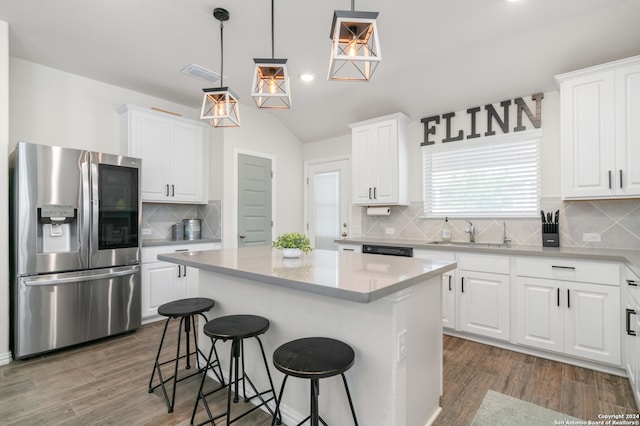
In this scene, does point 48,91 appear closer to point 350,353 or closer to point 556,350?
point 350,353

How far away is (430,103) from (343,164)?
160cm

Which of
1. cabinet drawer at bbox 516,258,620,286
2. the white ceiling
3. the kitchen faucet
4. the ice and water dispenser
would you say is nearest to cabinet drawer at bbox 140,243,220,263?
the ice and water dispenser

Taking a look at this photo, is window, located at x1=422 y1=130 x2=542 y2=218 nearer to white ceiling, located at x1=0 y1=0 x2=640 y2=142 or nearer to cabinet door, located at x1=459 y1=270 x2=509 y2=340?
white ceiling, located at x1=0 y1=0 x2=640 y2=142

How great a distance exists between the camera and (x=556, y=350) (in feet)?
8.79

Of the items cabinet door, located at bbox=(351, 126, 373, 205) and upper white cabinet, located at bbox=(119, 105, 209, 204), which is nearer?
upper white cabinet, located at bbox=(119, 105, 209, 204)

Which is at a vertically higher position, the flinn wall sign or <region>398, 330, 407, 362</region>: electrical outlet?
the flinn wall sign

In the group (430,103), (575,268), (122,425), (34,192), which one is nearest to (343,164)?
(430,103)

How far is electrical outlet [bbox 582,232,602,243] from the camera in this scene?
2.92 meters

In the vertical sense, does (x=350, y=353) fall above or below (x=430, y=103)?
below

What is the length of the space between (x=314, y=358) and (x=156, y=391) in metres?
1.57

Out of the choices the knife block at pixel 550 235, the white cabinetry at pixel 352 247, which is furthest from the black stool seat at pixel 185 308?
the knife block at pixel 550 235

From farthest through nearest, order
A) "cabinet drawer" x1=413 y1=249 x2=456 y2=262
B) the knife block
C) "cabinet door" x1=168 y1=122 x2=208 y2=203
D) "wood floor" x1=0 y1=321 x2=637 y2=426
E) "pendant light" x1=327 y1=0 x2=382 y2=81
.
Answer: "cabinet door" x1=168 y1=122 x2=208 y2=203 < "cabinet drawer" x1=413 y1=249 x2=456 y2=262 < the knife block < "wood floor" x1=0 y1=321 x2=637 y2=426 < "pendant light" x1=327 y1=0 x2=382 y2=81

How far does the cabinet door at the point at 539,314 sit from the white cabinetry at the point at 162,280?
144 inches

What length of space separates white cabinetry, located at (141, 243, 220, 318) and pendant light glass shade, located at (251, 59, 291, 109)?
259 centimetres
